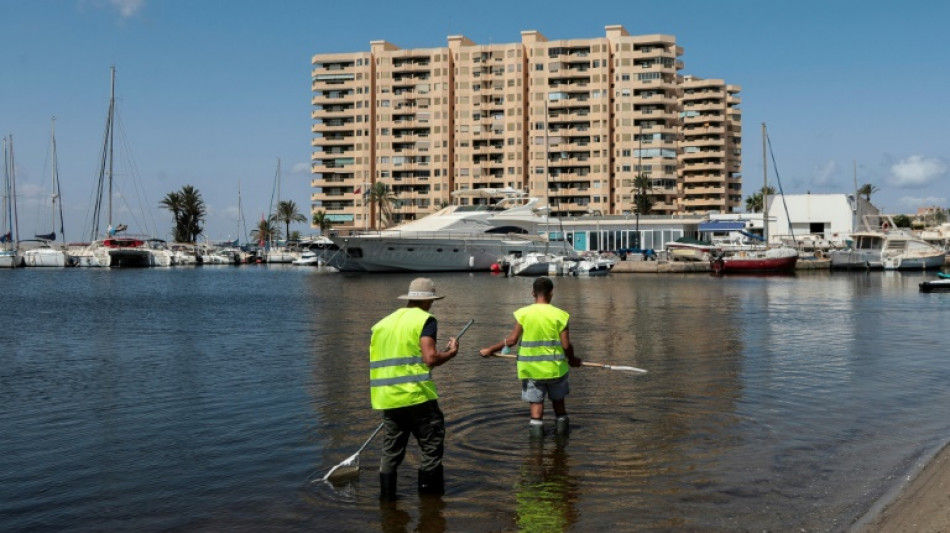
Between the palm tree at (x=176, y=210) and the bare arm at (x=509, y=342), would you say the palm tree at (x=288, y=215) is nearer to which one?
the palm tree at (x=176, y=210)

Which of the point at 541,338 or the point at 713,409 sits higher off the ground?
the point at 541,338

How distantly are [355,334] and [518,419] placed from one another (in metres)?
13.4

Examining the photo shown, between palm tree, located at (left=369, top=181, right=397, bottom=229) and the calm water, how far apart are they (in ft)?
327

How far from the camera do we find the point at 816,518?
713 centimetres

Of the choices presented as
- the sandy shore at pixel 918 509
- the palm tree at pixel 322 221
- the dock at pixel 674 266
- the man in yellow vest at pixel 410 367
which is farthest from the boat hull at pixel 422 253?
the sandy shore at pixel 918 509

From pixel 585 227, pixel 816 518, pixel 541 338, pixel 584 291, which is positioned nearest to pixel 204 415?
pixel 541 338

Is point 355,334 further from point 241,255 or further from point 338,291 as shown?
point 241,255

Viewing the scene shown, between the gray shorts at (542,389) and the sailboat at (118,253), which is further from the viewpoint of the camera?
the sailboat at (118,253)

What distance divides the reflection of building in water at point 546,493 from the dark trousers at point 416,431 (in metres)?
0.87

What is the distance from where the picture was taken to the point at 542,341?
9.27m

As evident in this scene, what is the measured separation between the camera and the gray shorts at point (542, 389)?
31.3 feet

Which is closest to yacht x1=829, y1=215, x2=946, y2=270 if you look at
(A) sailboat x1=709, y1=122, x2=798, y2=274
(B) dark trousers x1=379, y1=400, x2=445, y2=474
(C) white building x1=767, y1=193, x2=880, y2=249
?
(A) sailboat x1=709, y1=122, x2=798, y2=274

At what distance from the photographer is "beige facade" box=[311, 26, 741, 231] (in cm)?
11950

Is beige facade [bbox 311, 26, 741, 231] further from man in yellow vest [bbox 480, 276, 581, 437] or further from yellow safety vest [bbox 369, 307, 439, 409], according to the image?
yellow safety vest [bbox 369, 307, 439, 409]
